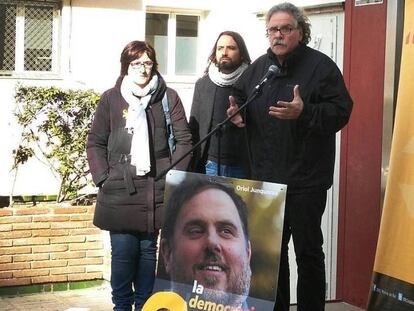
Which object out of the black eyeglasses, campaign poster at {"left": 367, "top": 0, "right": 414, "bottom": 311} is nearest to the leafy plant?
the black eyeglasses

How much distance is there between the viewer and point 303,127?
13.7ft

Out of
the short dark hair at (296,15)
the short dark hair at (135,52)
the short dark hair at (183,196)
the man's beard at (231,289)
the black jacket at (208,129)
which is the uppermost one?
the short dark hair at (296,15)

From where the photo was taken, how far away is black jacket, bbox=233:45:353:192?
4.15 metres

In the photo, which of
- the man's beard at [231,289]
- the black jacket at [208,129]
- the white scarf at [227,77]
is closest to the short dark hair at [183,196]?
the man's beard at [231,289]

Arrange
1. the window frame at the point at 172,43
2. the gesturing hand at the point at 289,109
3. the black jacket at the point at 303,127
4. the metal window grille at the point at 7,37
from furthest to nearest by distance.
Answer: the window frame at the point at 172,43
the metal window grille at the point at 7,37
the black jacket at the point at 303,127
the gesturing hand at the point at 289,109

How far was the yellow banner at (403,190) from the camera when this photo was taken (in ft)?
10.9

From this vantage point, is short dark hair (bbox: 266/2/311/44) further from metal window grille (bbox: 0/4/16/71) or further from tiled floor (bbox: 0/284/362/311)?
metal window grille (bbox: 0/4/16/71)

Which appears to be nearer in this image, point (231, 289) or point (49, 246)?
point (231, 289)

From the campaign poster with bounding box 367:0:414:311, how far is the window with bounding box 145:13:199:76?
588cm

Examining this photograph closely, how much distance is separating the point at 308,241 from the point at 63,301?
9.55ft

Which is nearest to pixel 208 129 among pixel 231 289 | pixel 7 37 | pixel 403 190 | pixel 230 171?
pixel 230 171

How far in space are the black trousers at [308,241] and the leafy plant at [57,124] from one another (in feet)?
10.4

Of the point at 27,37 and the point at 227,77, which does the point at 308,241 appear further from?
the point at 27,37

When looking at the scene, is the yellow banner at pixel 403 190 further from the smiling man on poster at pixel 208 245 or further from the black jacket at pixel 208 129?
the black jacket at pixel 208 129
